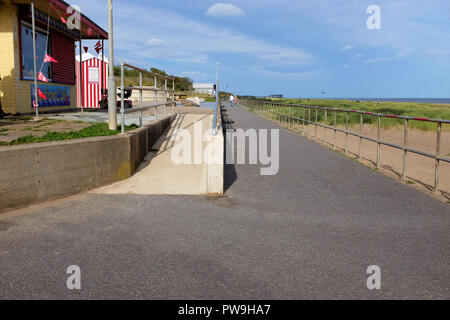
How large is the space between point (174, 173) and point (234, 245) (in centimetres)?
433

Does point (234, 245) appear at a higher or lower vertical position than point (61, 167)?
lower

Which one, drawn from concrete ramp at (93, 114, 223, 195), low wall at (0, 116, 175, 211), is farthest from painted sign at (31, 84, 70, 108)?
low wall at (0, 116, 175, 211)

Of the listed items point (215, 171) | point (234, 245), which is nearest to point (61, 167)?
point (215, 171)

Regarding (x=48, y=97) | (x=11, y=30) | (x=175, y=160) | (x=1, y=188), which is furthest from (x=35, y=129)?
(x=48, y=97)

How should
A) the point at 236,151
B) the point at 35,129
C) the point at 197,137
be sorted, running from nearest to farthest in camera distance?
1. the point at 35,129
2. the point at 236,151
3. the point at 197,137

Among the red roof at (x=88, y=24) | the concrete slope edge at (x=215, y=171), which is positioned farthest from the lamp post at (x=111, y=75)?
the red roof at (x=88, y=24)

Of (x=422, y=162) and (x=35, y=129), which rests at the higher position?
(x=35, y=129)

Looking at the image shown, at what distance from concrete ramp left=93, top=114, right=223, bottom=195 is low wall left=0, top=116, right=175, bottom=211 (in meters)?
0.28

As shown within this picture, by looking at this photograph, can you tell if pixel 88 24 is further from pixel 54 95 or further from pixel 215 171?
pixel 215 171

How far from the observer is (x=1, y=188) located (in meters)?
5.98

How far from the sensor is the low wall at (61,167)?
20.0ft

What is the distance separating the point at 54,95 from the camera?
64.2 feet
